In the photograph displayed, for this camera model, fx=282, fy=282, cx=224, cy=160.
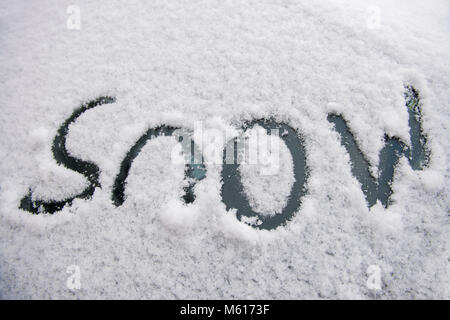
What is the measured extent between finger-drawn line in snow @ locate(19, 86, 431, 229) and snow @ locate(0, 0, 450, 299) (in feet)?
0.07

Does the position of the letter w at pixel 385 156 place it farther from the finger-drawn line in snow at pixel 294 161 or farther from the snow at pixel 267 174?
the snow at pixel 267 174

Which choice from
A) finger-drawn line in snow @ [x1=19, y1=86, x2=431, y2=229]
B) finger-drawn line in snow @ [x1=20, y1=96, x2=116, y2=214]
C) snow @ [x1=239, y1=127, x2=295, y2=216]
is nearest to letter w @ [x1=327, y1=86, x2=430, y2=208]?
finger-drawn line in snow @ [x1=19, y1=86, x2=431, y2=229]

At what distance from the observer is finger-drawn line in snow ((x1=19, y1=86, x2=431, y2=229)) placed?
32.5 inches

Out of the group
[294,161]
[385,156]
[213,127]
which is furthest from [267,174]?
[385,156]

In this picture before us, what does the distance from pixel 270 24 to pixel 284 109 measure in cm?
44

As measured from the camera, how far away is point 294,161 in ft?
2.92

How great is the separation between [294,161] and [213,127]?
28 cm

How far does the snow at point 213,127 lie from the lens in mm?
740

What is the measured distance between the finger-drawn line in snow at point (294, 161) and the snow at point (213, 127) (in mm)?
22

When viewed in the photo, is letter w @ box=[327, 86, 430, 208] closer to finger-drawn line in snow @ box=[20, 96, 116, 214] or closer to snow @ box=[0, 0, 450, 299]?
snow @ box=[0, 0, 450, 299]

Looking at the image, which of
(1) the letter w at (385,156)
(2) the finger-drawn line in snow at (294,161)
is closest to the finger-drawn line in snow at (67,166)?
(2) the finger-drawn line in snow at (294,161)

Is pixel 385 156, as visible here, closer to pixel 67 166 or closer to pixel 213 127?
pixel 213 127
